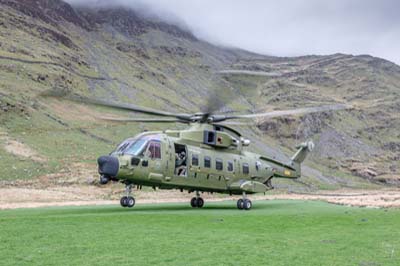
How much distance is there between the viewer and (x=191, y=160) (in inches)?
1000

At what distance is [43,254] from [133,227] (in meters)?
4.70

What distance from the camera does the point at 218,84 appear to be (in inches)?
893

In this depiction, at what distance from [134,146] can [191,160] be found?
349 centimetres

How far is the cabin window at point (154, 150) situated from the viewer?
23.6 metres

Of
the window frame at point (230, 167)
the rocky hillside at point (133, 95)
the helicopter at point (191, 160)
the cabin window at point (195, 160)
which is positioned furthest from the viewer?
the rocky hillside at point (133, 95)

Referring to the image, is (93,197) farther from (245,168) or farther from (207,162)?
(207,162)

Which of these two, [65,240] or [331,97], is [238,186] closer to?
[65,240]

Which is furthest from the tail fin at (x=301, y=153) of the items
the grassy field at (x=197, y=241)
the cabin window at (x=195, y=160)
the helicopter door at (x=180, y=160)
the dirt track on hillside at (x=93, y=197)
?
the grassy field at (x=197, y=241)

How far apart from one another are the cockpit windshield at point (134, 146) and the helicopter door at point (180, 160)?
1.83m

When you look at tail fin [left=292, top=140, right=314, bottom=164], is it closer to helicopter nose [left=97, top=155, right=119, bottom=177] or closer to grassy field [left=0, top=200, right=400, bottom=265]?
grassy field [left=0, top=200, right=400, bottom=265]

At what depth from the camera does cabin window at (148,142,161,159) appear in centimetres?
2356

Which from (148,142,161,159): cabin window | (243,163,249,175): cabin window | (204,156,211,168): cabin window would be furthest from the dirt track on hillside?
(148,142,161,159): cabin window

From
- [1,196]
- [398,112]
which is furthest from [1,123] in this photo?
[398,112]

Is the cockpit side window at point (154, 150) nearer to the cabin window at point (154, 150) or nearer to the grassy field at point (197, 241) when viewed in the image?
the cabin window at point (154, 150)
